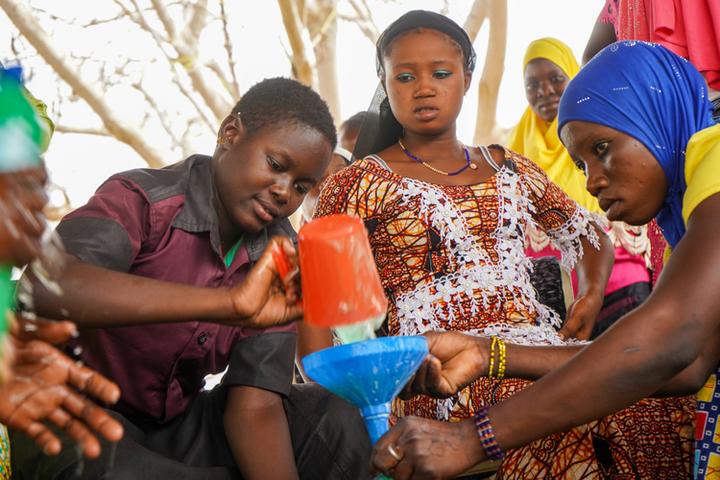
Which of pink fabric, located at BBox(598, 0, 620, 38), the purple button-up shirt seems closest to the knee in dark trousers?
the purple button-up shirt

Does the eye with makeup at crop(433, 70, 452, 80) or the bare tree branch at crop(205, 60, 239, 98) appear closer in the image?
the eye with makeup at crop(433, 70, 452, 80)

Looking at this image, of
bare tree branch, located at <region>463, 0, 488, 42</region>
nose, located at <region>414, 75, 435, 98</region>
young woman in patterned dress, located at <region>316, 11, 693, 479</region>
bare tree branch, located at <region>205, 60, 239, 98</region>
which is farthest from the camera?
bare tree branch, located at <region>205, 60, 239, 98</region>

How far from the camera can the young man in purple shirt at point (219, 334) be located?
2143mm

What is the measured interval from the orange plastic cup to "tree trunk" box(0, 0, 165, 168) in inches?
232

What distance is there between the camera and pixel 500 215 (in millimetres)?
2633

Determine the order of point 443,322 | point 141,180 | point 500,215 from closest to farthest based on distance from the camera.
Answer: point 141,180 → point 443,322 → point 500,215

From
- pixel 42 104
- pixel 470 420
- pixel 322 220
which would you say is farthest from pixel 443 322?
pixel 42 104

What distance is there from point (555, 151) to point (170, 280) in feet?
8.95

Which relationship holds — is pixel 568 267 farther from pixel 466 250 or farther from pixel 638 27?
pixel 638 27

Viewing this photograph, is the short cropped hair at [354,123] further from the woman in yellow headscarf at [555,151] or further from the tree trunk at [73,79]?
the tree trunk at [73,79]

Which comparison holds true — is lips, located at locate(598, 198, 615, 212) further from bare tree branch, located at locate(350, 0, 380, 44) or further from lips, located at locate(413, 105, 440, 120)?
bare tree branch, located at locate(350, 0, 380, 44)

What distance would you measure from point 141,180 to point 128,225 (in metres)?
0.18

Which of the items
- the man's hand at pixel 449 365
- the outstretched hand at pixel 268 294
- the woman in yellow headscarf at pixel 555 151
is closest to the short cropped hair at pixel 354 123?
the woman in yellow headscarf at pixel 555 151

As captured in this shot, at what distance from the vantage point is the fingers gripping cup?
1675mm
